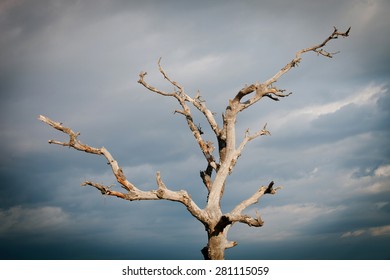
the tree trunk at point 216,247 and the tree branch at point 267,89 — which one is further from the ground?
the tree branch at point 267,89

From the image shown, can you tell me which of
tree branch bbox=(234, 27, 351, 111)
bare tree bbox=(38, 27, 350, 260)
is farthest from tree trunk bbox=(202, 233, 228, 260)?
tree branch bbox=(234, 27, 351, 111)

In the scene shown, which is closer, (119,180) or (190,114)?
(119,180)

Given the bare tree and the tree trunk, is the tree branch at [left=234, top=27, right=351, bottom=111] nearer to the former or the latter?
the bare tree

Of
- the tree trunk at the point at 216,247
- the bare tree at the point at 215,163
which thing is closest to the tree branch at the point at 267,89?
the bare tree at the point at 215,163

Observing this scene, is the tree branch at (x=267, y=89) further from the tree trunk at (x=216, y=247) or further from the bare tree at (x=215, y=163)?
the tree trunk at (x=216, y=247)

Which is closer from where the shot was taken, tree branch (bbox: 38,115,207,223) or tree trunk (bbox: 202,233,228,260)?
tree branch (bbox: 38,115,207,223)

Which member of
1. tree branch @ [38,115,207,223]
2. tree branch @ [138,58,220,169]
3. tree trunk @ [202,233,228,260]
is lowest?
tree trunk @ [202,233,228,260]

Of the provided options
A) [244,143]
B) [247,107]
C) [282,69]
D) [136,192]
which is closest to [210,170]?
[244,143]

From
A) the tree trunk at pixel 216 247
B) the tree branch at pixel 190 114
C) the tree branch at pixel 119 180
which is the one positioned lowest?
the tree trunk at pixel 216 247

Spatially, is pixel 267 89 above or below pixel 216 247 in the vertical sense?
above

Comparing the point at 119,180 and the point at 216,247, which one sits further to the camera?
the point at 216,247

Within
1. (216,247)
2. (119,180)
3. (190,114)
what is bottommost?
(216,247)

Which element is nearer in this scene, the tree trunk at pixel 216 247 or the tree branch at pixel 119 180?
the tree branch at pixel 119 180
